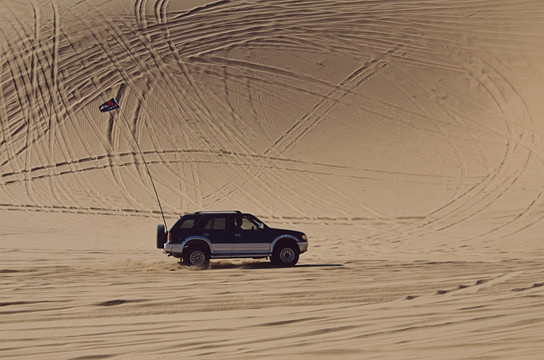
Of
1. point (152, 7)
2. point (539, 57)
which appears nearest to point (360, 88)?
point (539, 57)

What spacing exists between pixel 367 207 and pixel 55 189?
38.5 feet

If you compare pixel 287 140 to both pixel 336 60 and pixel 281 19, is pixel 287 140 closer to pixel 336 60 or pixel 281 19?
pixel 336 60

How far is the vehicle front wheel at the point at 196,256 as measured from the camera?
48.8 feet

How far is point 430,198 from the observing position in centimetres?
2736

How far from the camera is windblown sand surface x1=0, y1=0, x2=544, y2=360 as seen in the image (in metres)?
8.13

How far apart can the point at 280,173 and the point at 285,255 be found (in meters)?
15.0

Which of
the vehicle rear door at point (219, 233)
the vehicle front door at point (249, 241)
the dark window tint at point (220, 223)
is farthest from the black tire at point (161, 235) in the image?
the vehicle front door at point (249, 241)

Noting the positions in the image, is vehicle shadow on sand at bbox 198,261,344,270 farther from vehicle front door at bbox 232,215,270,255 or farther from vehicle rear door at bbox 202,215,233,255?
vehicle rear door at bbox 202,215,233,255

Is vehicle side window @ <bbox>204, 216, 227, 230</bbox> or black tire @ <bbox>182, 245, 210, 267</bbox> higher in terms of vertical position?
vehicle side window @ <bbox>204, 216, 227, 230</bbox>

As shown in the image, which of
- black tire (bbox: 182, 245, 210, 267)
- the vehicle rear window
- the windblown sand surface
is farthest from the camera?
the vehicle rear window

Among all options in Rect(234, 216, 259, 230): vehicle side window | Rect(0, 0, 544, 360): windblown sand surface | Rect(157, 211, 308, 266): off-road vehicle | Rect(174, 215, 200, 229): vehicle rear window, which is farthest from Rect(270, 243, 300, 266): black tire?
Rect(174, 215, 200, 229): vehicle rear window

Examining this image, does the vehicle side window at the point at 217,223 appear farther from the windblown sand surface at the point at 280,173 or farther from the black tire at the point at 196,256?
the windblown sand surface at the point at 280,173

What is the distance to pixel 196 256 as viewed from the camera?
1491 cm

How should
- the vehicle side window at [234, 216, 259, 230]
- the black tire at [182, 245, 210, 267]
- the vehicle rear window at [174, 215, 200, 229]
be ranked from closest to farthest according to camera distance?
the black tire at [182, 245, 210, 267] → the vehicle rear window at [174, 215, 200, 229] → the vehicle side window at [234, 216, 259, 230]
